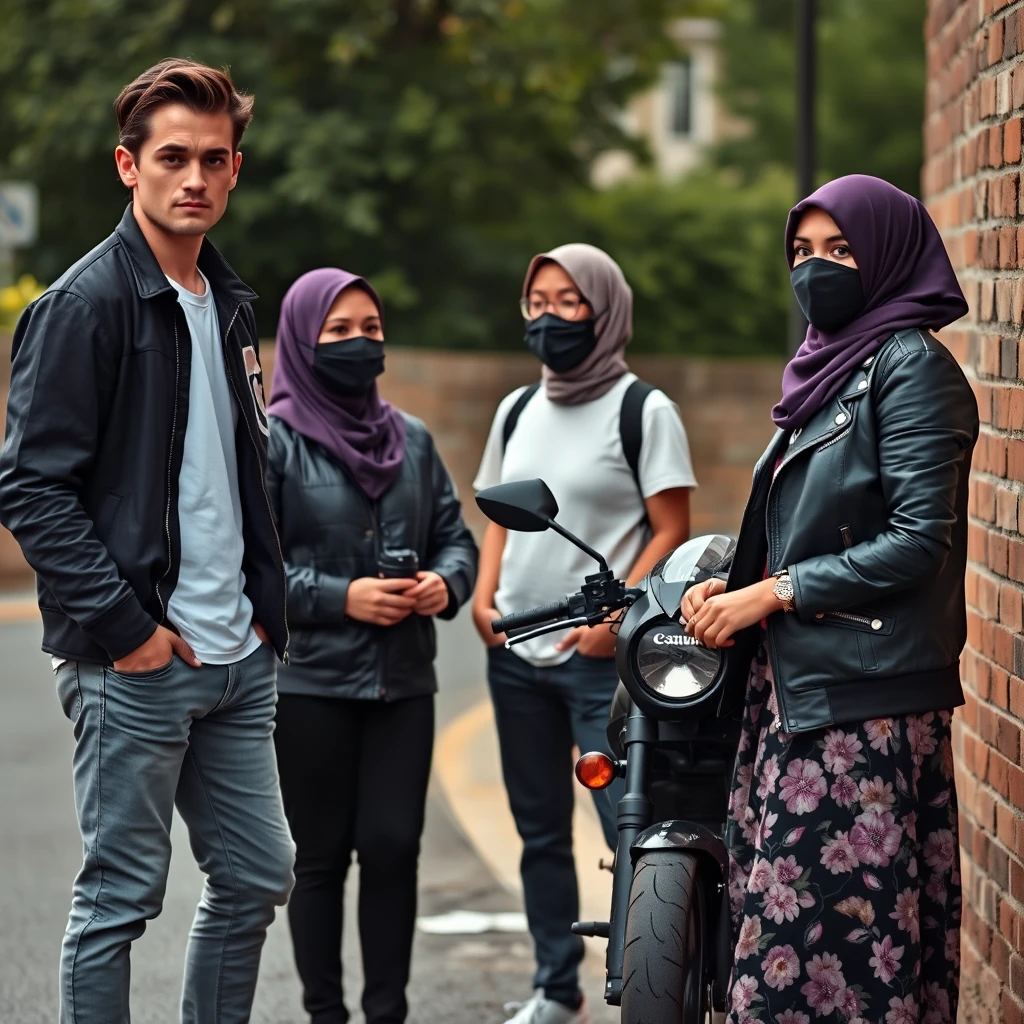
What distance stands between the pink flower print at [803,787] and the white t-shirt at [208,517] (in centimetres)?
113

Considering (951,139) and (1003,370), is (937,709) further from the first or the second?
(951,139)

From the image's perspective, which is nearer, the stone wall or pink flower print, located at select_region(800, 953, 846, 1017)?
pink flower print, located at select_region(800, 953, 846, 1017)

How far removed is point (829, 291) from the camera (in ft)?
11.3

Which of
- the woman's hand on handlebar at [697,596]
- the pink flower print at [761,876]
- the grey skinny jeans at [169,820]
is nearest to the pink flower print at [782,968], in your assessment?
the pink flower print at [761,876]

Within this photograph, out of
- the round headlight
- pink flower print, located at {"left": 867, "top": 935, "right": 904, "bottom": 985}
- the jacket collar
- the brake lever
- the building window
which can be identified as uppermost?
the building window

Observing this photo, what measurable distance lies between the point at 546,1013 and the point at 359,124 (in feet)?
54.6

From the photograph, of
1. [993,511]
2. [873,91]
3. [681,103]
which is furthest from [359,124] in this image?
[681,103]

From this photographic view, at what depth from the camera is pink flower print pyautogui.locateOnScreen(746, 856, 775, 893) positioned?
3.40 meters

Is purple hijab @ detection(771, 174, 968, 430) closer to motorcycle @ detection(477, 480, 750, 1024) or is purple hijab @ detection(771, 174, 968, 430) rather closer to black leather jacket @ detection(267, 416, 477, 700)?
motorcycle @ detection(477, 480, 750, 1024)

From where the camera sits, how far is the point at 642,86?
23.8 meters

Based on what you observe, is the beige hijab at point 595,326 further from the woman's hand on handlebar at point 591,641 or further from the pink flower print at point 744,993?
the pink flower print at point 744,993

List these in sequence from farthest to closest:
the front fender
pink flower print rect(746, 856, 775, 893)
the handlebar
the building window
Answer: the building window < the handlebar < the front fender < pink flower print rect(746, 856, 775, 893)

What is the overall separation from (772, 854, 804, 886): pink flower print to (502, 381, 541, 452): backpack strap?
1.84m

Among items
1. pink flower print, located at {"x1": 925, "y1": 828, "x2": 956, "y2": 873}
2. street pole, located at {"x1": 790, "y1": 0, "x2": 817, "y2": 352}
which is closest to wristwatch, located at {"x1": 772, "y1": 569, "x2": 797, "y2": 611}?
pink flower print, located at {"x1": 925, "y1": 828, "x2": 956, "y2": 873}
